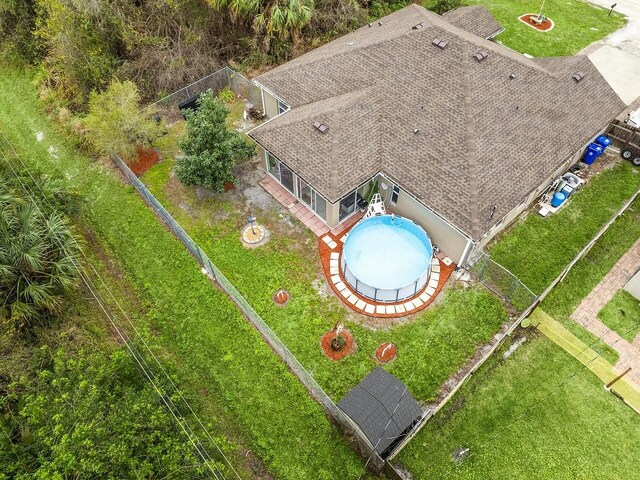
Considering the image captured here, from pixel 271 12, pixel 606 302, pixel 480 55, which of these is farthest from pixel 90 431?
pixel 271 12

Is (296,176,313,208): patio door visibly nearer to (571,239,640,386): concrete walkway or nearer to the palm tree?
the palm tree

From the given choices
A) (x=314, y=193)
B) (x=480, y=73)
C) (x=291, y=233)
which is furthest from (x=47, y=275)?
(x=480, y=73)

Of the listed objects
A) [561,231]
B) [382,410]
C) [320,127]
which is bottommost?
[561,231]

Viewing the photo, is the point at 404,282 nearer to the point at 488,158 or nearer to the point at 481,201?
the point at 481,201

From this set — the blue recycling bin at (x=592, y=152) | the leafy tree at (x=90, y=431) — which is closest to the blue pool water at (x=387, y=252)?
the leafy tree at (x=90, y=431)

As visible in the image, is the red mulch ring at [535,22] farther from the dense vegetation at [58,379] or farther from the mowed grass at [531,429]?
the dense vegetation at [58,379]

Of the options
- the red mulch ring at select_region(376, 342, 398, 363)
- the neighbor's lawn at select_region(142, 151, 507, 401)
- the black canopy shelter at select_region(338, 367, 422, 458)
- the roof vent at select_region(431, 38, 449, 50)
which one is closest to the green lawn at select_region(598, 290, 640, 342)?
the neighbor's lawn at select_region(142, 151, 507, 401)

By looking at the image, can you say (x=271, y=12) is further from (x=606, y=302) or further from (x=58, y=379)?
(x=606, y=302)
